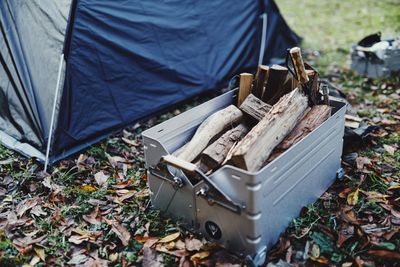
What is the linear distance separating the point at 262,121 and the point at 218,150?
1.04 ft

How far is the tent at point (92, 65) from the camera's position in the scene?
327 cm

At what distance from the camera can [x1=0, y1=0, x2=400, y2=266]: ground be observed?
7.56 ft

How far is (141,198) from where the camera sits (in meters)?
2.83

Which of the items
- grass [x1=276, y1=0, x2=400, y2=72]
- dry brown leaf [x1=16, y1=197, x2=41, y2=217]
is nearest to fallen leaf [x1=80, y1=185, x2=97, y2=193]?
dry brown leaf [x1=16, y1=197, x2=41, y2=217]

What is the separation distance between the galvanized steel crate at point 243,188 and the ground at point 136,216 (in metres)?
0.10

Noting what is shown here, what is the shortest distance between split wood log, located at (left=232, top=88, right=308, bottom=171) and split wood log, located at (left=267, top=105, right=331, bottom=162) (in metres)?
0.03

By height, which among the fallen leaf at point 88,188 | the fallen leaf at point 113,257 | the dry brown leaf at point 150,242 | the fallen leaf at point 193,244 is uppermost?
the fallen leaf at point 88,188

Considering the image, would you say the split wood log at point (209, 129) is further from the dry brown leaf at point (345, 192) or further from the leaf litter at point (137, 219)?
the dry brown leaf at point (345, 192)

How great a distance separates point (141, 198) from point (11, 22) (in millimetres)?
1922

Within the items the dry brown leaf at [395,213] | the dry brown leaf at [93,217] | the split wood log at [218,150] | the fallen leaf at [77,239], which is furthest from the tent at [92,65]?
the dry brown leaf at [395,213]

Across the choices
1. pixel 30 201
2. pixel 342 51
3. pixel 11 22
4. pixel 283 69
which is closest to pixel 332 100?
pixel 283 69

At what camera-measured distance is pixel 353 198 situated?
2.68 meters

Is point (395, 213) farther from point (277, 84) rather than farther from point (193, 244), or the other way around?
point (193, 244)

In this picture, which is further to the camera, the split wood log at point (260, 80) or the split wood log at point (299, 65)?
the split wood log at point (260, 80)
